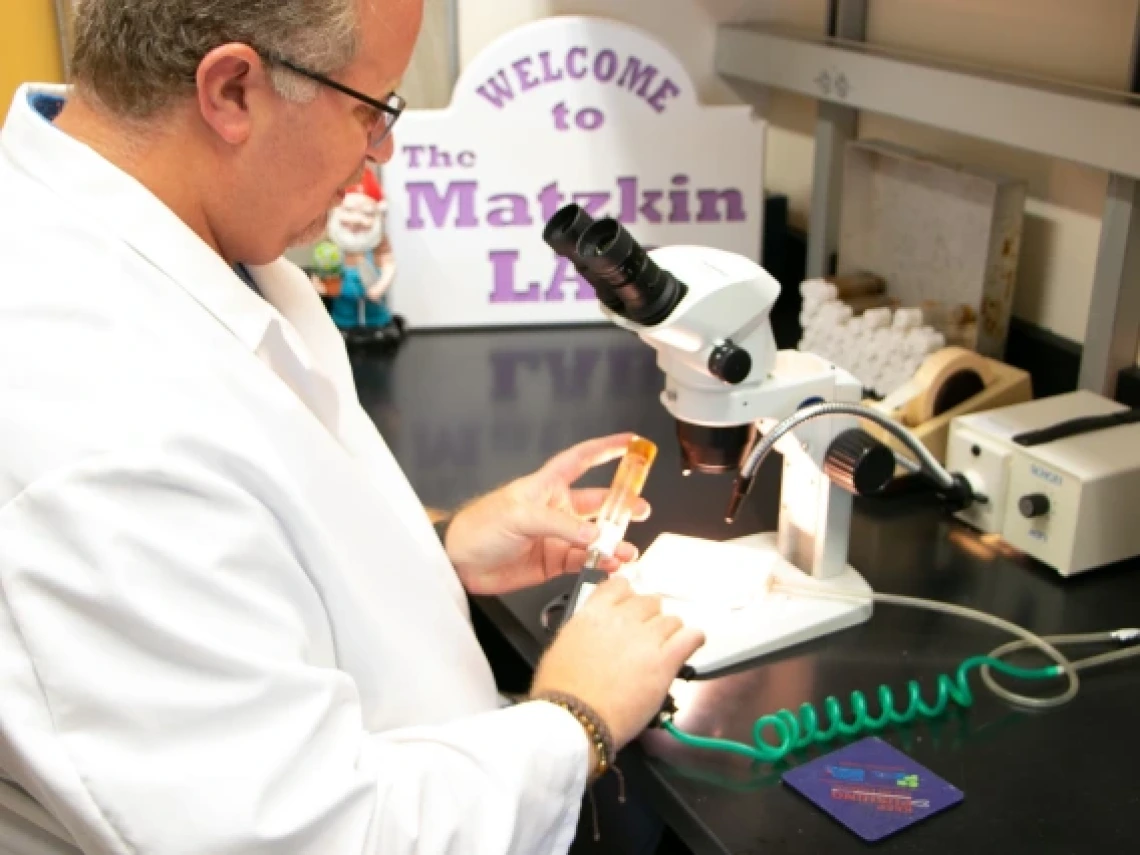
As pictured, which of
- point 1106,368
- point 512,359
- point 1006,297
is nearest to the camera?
point 1106,368

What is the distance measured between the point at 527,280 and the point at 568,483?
31.5 inches

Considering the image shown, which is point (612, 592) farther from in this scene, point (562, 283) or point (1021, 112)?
point (562, 283)

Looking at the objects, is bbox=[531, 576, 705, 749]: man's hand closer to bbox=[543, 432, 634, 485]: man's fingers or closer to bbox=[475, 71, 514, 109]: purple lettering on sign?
bbox=[543, 432, 634, 485]: man's fingers

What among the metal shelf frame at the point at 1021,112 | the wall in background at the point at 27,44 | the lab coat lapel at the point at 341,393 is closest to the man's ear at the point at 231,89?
the lab coat lapel at the point at 341,393

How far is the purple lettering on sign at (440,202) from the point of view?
2.07 metres

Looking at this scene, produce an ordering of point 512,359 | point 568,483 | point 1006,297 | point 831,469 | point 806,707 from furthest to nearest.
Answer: point 512,359, point 1006,297, point 568,483, point 831,469, point 806,707

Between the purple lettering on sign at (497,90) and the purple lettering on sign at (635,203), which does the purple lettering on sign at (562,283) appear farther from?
the purple lettering on sign at (497,90)

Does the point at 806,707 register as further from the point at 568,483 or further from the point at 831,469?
the point at 568,483

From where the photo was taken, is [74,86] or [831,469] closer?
[74,86]

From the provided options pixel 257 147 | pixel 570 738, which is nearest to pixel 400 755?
pixel 570 738

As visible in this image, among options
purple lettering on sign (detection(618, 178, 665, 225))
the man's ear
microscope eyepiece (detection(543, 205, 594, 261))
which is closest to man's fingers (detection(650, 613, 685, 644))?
microscope eyepiece (detection(543, 205, 594, 261))

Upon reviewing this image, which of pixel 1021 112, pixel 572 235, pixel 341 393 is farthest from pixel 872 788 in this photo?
pixel 1021 112

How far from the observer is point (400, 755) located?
94cm

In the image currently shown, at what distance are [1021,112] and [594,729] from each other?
0.99 m
